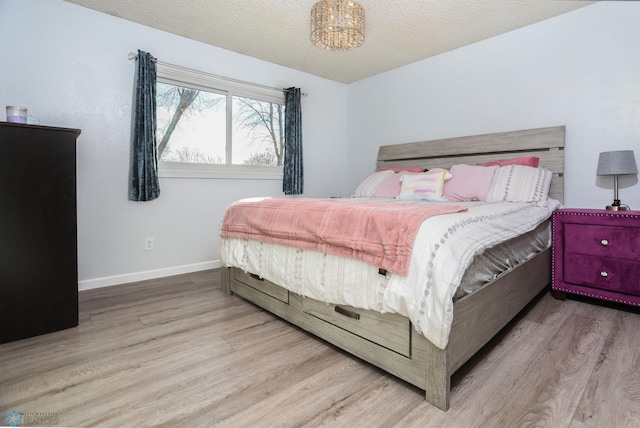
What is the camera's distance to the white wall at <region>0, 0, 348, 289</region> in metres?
2.40

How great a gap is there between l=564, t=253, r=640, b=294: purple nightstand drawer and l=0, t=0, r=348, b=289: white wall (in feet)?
9.90

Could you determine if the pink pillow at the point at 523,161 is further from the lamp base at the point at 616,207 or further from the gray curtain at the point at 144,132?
the gray curtain at the point at 144,132

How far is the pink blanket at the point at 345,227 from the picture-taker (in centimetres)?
129

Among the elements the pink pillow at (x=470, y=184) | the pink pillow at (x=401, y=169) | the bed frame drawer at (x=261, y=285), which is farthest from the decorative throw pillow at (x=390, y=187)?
the bed frame drawer at (x=261, y=285)

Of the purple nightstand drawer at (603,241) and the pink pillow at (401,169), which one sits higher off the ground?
the pink pillow at (401,169)

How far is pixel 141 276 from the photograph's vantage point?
116 inches

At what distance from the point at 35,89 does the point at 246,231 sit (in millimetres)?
1949

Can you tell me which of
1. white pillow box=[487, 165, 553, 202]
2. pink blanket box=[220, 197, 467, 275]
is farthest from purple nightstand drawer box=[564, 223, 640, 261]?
pink blanket box=[220, 197, 467, 275]

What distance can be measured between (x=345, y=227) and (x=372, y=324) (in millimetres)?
448

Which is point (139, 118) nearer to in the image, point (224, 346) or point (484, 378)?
point (224, 346)

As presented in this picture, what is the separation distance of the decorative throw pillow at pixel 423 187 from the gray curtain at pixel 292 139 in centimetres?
142

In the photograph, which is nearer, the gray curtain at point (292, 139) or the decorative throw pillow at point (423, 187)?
the decorative throw pillow at point (423, 187)

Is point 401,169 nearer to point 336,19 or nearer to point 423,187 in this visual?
point 423,187

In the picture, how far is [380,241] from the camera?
1.34 metres
